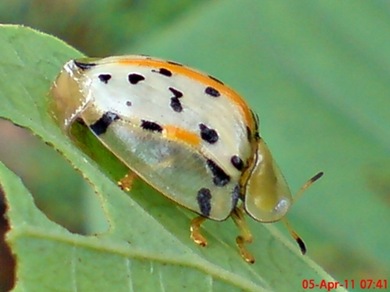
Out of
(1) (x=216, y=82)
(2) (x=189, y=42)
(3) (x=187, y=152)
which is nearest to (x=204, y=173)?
(3) (x=187, y=152)

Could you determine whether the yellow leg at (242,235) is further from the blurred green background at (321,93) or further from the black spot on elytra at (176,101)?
the blurred green background at (321,93)

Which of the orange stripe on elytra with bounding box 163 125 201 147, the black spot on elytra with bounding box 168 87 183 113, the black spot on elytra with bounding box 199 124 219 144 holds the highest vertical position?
the black spot on elytra with bounding box 168 87 183 113

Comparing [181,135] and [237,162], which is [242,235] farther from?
[181,135]

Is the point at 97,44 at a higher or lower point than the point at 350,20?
lower

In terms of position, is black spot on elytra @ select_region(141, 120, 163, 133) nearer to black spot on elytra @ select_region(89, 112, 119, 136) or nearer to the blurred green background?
black spot on elytra @ select_region(89, 112, 119, 136)

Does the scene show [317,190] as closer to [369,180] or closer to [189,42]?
[369,180]

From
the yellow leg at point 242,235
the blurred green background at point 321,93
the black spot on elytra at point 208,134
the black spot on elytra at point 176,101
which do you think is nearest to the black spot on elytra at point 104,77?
the black spot on elytra at point 176,101

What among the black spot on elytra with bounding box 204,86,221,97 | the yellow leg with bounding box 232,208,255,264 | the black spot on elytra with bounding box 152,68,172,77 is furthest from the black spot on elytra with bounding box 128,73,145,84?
the yellow leg with bounding box 232,208,255,264
